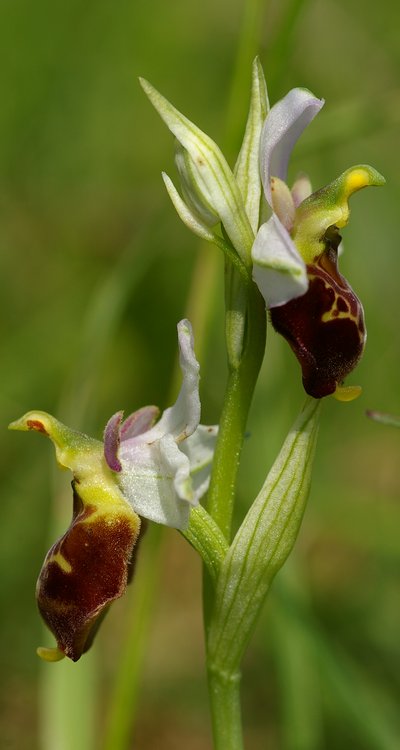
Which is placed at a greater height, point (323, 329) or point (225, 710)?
point (323, 329)

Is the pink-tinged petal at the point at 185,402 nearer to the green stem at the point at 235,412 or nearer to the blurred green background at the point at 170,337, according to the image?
the green stem at the point at 235,412

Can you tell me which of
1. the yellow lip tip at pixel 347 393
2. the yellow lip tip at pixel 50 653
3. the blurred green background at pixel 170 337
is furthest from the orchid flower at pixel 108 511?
the blurred green background at pixel 170 337

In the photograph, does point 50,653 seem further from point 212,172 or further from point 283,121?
point 283,121

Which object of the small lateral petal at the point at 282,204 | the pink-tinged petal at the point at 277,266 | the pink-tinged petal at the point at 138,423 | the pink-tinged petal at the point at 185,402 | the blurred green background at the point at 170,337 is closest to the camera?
the pink-tinged petal at the point at 277,266

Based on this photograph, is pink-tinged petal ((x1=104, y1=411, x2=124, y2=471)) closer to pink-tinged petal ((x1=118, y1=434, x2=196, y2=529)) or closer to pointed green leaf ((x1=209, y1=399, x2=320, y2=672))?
pink-tinged petal ((x1=118, y1=434, x2=196, y2=529))

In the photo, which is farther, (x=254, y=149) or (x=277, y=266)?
(x=254, y=149)

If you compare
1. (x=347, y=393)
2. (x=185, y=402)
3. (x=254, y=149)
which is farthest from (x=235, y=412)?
(x=254, y=149)
